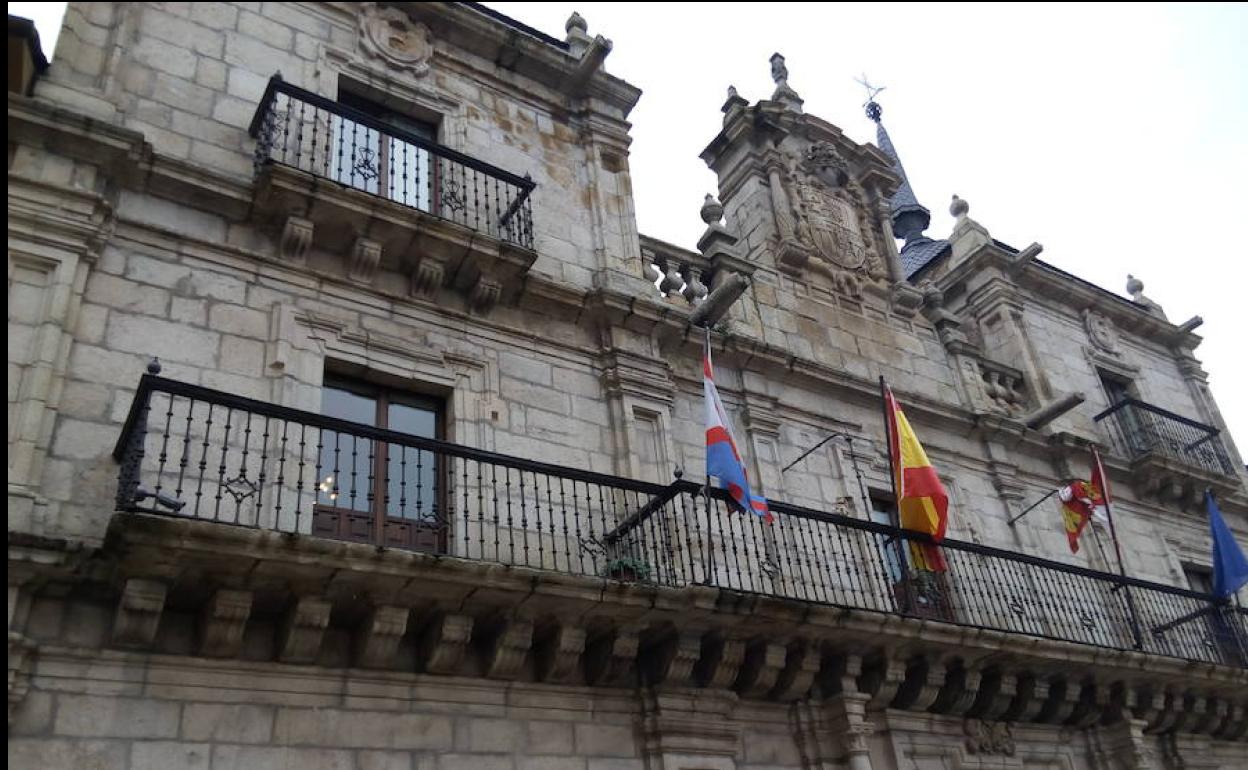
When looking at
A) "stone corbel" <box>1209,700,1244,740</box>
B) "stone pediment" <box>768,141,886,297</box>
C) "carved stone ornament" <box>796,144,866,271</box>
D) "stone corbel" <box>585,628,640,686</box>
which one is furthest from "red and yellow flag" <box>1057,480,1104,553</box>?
"stone corbel" <box>585,628,640,686</box>

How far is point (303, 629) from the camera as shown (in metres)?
6.71

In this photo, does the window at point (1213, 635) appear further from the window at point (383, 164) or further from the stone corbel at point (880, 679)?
the window at point (383, 164)

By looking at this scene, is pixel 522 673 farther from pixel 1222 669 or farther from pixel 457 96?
pixel 1222 669

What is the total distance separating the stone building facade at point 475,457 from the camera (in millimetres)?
6555

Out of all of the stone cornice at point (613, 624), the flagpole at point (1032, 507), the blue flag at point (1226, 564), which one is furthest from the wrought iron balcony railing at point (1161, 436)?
the stone cornice at point (613, 624)

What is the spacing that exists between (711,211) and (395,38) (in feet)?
13.6

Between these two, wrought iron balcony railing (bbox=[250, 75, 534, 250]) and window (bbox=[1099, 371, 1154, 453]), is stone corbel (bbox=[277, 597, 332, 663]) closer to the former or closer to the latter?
wrought iron balcony railing (bbox=[250, 75, 534, 250])

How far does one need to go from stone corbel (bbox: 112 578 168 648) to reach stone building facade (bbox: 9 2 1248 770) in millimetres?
23

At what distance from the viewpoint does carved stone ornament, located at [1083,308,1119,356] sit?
55.2 feet

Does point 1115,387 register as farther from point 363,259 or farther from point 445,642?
point 445,642

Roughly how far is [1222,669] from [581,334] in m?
8.03

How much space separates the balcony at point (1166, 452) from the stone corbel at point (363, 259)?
11036 millimetres

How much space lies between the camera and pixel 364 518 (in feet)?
25.6

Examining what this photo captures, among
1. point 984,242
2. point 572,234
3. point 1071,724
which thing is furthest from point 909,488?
point 984,242
